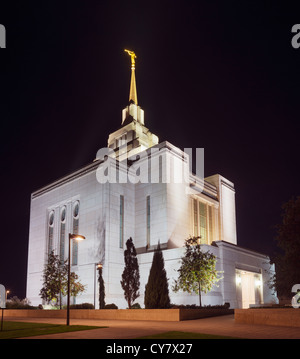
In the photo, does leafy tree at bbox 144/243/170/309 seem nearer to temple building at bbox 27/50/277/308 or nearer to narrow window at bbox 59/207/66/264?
temple building at bbox 27/50/277/308

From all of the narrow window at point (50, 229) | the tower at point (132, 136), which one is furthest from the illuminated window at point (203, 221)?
the narrow window at point (50, 229)

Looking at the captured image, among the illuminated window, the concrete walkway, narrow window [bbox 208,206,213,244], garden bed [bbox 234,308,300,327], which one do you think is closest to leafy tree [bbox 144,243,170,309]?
garden bed [bbox 234,308,300,327]

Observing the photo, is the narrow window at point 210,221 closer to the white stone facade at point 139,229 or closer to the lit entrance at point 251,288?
the white stone facade at point 139,229

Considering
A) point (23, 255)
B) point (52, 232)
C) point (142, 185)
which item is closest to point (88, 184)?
point (142, 185)

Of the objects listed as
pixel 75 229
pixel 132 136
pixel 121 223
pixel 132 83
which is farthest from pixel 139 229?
pixel 132 83

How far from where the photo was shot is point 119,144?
205 feet

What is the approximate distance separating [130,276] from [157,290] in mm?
10817

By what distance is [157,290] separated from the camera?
89.6 feet

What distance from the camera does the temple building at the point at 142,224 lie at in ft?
131

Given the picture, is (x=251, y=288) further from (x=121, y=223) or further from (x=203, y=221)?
(x=121, y=223)

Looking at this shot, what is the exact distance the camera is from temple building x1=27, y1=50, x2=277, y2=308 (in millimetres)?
39938

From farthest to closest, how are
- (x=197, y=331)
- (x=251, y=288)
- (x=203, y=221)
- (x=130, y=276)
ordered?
(x=203, y=221), (x=251, y=288), (x=130, y=276), (x=197, y=331)

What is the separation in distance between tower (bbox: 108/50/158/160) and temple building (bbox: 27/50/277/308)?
1037 centimetres

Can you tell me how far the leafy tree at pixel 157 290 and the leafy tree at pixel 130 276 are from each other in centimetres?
933
